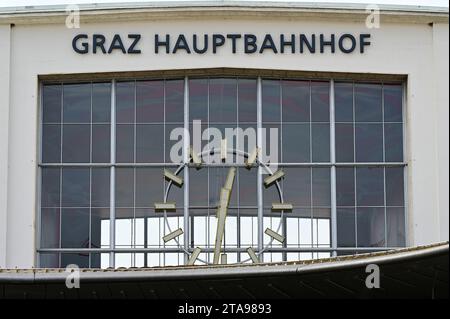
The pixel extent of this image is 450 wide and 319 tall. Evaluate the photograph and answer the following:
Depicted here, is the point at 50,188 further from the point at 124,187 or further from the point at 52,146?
the point at 124,187

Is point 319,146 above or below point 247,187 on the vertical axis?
above

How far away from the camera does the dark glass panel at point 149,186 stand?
1528 inches

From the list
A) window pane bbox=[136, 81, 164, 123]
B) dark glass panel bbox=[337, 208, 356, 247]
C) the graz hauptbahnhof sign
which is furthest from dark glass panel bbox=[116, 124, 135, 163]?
dark glass panel bbox=[337, 208, 356, 247]

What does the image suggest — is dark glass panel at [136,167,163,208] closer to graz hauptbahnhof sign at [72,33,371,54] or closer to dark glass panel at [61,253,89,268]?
dark glass panel at [61,253,89,268]

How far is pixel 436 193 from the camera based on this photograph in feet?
128

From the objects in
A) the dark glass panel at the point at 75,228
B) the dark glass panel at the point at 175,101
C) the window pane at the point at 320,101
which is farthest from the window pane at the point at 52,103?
the window pane at the point at 320,101

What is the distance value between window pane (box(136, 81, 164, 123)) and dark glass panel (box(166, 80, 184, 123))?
174mm

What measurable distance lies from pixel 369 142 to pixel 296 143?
210cm

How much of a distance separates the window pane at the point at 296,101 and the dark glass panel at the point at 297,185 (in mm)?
1488

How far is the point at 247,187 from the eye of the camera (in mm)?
39031

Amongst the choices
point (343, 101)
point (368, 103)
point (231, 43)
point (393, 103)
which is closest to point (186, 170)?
point (231, 43)

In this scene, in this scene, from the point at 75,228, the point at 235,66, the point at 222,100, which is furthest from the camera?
the point at 222,100

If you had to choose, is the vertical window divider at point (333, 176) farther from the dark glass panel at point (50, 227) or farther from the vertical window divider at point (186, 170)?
the dark glass panel at point (50, 227)
